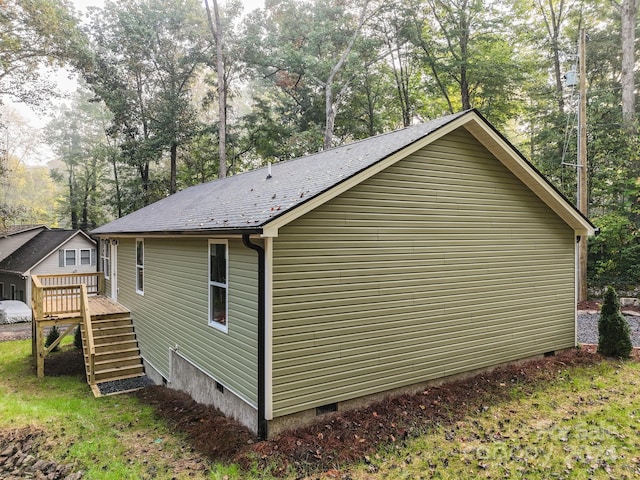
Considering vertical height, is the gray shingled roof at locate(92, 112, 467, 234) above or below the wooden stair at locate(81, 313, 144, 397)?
above

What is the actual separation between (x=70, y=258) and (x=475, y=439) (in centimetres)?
2545

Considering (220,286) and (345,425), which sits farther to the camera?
(220,286)

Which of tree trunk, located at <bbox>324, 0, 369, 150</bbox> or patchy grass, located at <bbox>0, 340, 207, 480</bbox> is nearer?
patchy grass, located at <bbox>0, 340, 207, 480</bbox>

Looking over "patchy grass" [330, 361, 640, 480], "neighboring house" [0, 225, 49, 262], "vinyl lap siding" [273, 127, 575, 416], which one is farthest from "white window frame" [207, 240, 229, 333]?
"neighboring house" [0, 225, 49, 262]

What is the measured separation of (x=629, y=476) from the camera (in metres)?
4.48

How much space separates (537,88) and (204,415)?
847 inches

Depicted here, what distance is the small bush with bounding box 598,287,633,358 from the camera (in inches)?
336

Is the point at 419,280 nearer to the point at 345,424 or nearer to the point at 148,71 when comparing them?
the point at 345,424

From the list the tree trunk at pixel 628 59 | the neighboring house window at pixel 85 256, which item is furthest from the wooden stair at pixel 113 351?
the tree trunk at pixel 628 59

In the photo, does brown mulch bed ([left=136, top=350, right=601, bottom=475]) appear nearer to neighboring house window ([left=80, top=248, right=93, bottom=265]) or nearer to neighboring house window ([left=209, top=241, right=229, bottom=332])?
neighboring house window ([left=209, top=241, right=229, bottom=332])

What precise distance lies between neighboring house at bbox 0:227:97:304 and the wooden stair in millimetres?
14417

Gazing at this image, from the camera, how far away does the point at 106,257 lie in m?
14.5

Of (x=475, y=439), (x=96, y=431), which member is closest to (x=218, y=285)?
(x=96, y=431)

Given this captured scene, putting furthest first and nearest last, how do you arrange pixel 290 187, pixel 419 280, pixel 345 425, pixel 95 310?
pixel 95 310
pixel 419 280
pixel 290 187
pixel 345 425
